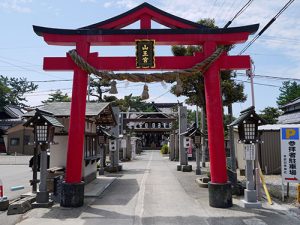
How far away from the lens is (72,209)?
33.3 ft

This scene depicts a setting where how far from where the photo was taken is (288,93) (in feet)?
198

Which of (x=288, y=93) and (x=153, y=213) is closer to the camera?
(x=153, y=213)

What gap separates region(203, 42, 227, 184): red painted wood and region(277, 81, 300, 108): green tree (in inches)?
1927

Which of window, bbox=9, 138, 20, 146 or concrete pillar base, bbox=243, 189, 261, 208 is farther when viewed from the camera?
window, bbox=9, 138, 20, 146

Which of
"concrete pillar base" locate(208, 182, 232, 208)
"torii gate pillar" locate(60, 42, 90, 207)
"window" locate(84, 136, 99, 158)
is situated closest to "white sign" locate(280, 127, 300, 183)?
"concrete pillar base" locate(208, 182, 232, 208)

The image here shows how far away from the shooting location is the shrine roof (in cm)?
1085

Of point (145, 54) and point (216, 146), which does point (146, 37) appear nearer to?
point (145, 54)

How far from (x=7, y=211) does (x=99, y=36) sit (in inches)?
266

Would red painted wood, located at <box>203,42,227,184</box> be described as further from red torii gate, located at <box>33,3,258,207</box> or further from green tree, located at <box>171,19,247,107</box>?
green tree, located at <box>171,19,247,107</box>

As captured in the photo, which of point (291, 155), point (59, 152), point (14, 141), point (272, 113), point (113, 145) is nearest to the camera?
point (291, 155)

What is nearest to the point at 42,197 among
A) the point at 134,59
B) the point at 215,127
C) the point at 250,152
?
the point at 134,59

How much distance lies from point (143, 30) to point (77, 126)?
416 centimetres

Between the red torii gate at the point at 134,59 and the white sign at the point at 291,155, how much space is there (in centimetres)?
265

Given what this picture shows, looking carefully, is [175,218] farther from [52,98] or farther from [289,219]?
[52,98]
